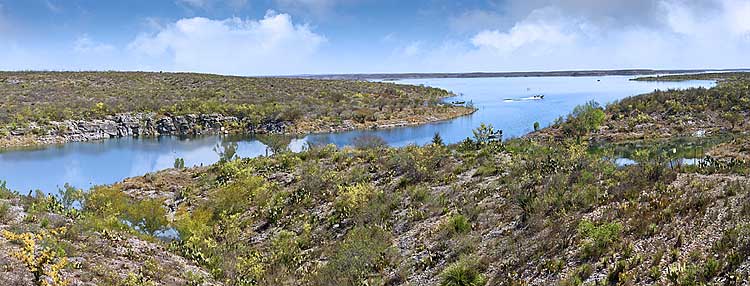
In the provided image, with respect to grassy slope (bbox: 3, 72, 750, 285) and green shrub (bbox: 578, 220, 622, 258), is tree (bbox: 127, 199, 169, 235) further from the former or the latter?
green shrub (bbox: 578, 220, 622, 258)

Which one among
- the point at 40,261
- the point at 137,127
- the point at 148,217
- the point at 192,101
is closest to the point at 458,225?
the point at 40,261

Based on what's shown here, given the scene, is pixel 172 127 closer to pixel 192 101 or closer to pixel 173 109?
pixel 173 109

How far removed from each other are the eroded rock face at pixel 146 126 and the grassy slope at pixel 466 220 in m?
35.7

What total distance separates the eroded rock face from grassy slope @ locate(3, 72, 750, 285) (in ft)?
117

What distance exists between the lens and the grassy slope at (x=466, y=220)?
13.9 metres

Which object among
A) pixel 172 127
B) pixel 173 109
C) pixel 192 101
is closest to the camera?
pixel 172 127

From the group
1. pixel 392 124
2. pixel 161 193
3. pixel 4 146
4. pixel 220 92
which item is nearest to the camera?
pixel 161 193

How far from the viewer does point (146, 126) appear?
69.6 m

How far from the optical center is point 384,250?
19.3 meters

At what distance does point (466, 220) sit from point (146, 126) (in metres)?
59.3

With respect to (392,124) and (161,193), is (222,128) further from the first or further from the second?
(161,193)

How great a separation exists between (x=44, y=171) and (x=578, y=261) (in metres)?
44.3

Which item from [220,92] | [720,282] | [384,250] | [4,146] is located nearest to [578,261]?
[720,282]

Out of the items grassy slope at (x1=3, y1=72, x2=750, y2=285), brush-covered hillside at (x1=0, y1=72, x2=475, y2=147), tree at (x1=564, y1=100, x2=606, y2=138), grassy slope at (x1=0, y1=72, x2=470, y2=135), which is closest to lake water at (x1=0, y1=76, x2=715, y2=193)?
brush-covered hillside at (x1=0, y1=72, x2=475, y2=147)
